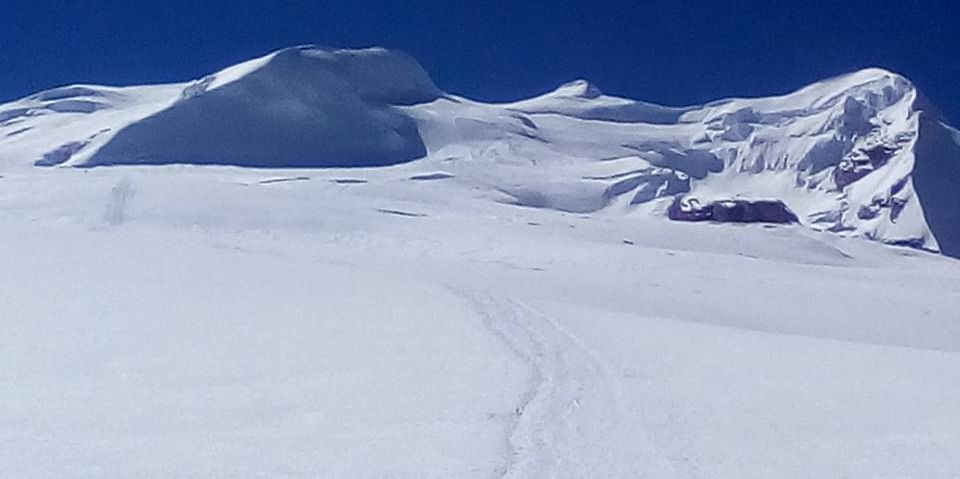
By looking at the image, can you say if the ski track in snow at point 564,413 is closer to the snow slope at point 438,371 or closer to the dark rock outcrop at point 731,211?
the snow slope at point 438,371

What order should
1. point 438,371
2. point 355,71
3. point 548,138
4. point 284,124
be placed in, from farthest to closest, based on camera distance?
point 355,71
point 548,138
point 284,124
point 438,371

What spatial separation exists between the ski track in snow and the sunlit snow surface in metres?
0.02

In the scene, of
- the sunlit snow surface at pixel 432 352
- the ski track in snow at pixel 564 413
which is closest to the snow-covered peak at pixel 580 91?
the sunlit snow surface at pixel 432 352

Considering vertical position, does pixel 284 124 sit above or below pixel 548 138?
above

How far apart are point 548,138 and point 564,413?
90.8m

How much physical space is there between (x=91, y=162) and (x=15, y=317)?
6949 cm

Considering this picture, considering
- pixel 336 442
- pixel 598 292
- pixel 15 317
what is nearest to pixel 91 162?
pixel 598 292

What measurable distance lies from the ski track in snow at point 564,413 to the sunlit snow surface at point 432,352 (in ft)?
0.08

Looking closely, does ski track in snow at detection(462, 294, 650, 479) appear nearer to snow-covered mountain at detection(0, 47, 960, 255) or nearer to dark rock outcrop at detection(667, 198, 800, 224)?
dark rock outcrop at detection(667, 198, 800, 224)

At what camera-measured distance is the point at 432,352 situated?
879 centimetres

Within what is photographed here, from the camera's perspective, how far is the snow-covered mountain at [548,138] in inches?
3184

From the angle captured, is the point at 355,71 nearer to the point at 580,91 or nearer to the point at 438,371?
the point at 580,91

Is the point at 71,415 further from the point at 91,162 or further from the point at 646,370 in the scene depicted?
the point at 91,162

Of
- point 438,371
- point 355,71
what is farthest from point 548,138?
point 438,371
